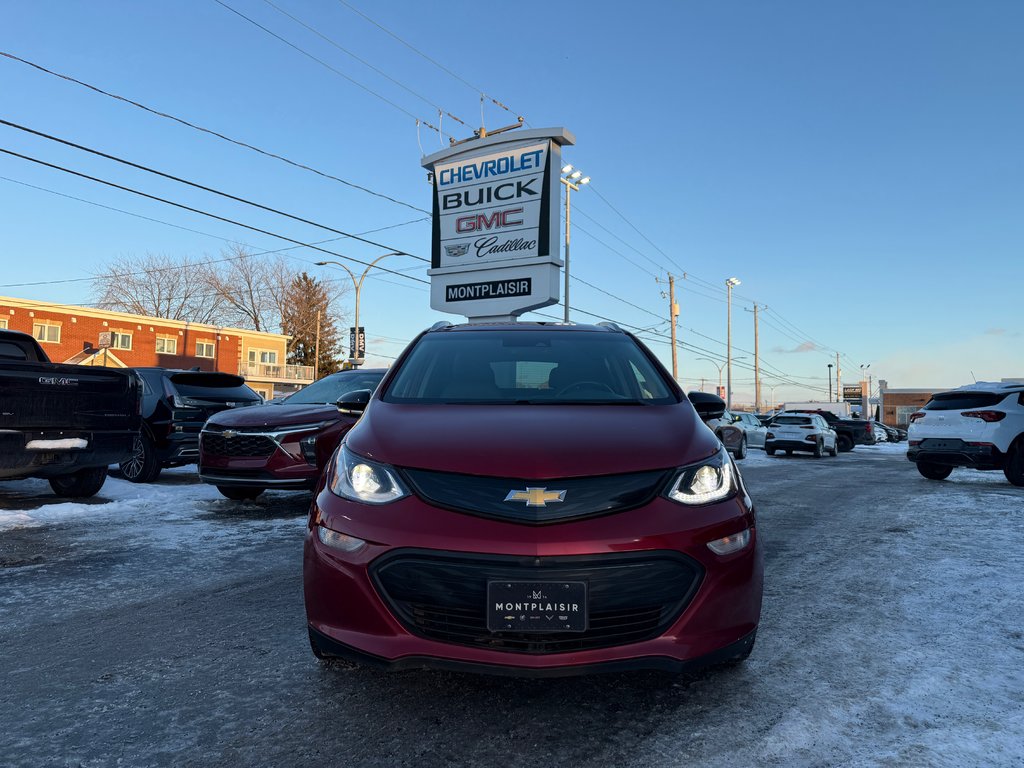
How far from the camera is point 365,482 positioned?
2.61 meters

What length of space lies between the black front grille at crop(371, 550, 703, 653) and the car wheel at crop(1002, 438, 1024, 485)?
11207 millimetres

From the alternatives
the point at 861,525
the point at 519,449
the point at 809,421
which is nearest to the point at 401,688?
the point at 519,449

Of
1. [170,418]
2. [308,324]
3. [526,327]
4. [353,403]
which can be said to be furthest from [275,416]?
[308,324]

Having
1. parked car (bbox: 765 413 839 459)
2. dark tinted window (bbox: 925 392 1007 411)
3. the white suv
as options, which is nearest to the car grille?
the white suv

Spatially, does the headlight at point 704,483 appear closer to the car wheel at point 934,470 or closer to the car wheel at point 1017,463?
the car wheel at point 1017,463

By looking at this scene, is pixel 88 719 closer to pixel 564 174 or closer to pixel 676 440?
pixel 676 440

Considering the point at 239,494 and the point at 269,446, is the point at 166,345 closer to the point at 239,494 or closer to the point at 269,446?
the point at 239,494

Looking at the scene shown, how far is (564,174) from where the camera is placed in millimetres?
33906

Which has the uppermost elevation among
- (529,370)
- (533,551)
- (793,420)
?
(529,370)

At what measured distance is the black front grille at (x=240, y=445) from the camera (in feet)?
22.4

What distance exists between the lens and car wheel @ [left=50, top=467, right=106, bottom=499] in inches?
305

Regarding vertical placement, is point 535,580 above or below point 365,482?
below

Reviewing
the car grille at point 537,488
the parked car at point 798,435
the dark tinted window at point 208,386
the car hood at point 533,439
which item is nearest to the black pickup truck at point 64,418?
the dark tinted window at point 208,386

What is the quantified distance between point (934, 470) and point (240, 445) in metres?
12.3
